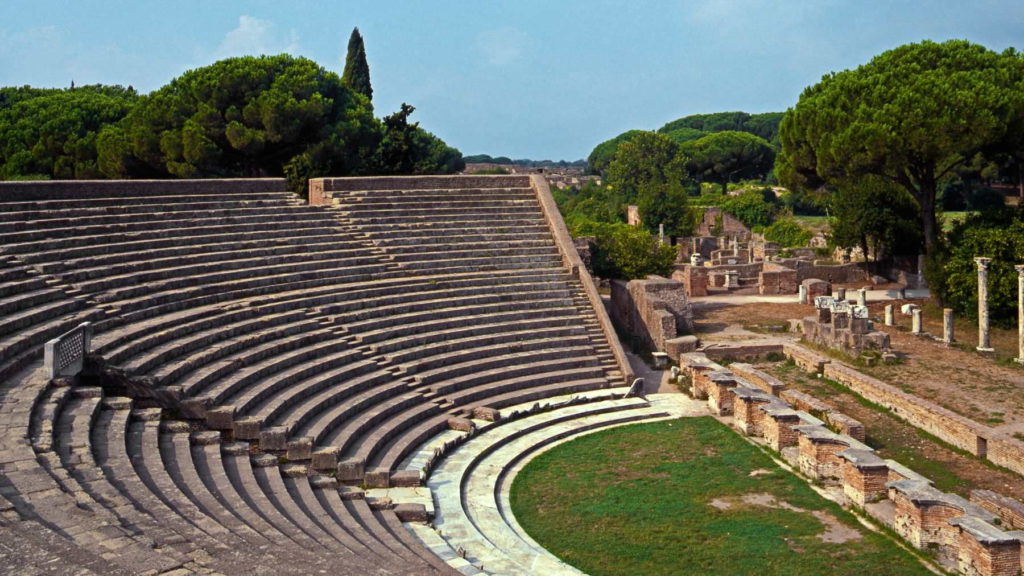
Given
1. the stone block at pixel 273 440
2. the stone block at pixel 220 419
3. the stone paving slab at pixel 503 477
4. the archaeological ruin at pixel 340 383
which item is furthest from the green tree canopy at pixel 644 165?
the stone block at pixel 220 419

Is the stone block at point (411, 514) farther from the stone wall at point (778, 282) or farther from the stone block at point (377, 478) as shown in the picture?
the stone wall at point (778, 282)

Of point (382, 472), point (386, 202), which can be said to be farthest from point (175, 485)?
point (386, 202)

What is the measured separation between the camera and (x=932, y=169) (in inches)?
1206

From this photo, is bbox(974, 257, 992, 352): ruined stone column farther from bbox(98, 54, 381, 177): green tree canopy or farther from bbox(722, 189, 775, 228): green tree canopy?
bbox(722, 189, 775, 228): green tree canopy

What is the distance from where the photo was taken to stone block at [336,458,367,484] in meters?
13.9

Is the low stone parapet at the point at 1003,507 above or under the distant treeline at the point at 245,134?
under

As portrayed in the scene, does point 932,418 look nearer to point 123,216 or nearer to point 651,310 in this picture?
point 651,310

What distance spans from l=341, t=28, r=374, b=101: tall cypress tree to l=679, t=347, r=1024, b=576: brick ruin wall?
34.5m

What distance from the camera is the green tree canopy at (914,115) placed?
28344mm

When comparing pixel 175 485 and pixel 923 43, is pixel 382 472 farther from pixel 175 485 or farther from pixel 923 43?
pixel 923 43

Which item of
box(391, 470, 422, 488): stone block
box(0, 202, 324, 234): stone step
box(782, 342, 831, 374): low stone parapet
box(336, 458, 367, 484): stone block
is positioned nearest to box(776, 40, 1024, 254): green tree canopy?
box(782, 342, 831, 374): low stone parapet

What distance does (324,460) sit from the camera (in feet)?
45.6

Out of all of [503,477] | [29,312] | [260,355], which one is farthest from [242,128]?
[503,477]

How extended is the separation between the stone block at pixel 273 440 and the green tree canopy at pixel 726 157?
221 feet
